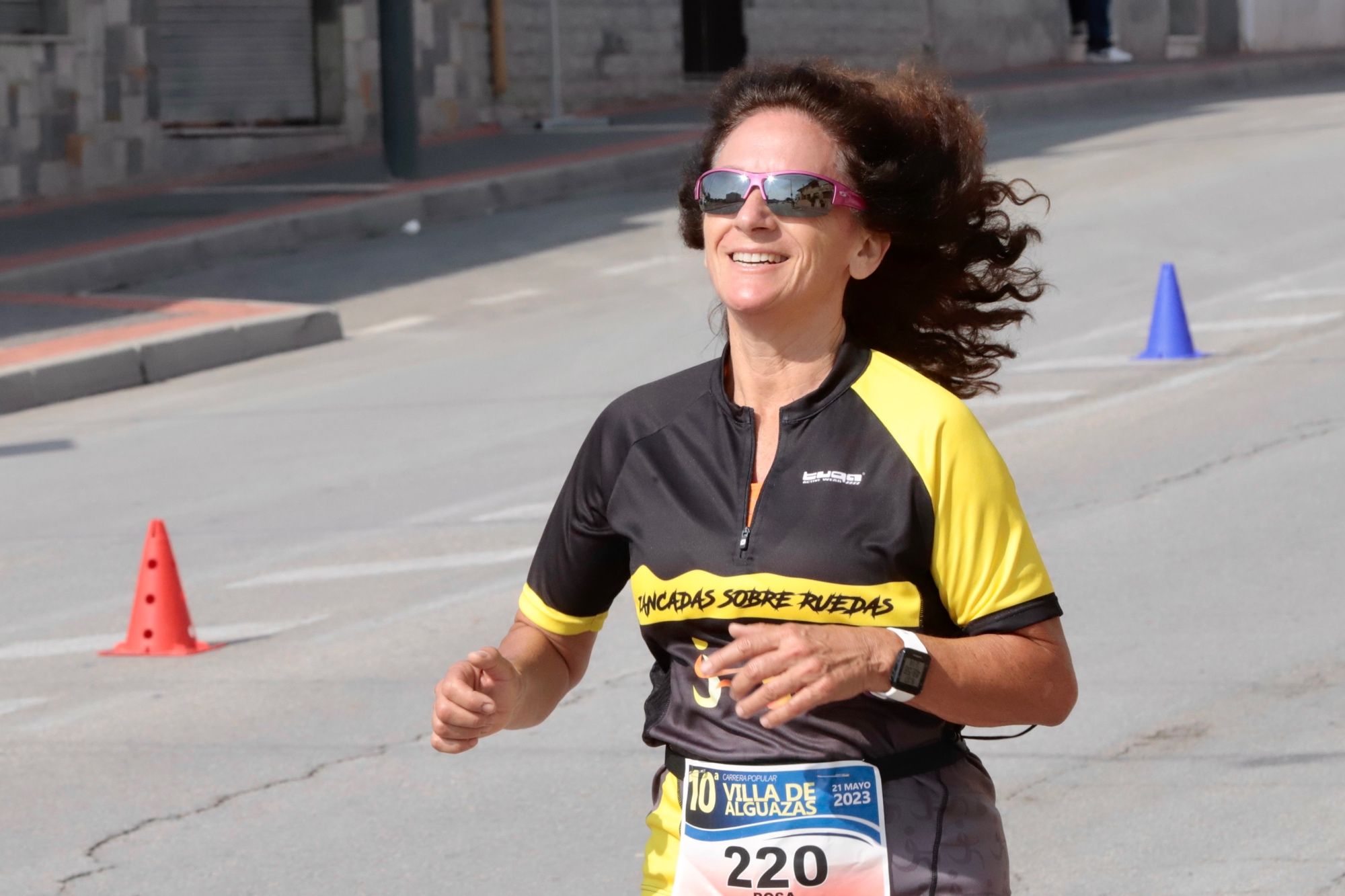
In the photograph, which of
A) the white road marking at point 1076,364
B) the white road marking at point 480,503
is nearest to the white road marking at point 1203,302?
the white road marking at point 1076,364

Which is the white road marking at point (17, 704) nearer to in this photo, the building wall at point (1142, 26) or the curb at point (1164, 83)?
the curb at point (1164, 83)

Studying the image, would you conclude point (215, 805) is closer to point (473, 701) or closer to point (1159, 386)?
point (473, 701)

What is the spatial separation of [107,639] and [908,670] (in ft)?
17.3

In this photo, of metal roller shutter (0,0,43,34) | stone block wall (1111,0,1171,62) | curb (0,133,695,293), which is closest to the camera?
curb (0,133,695,293)

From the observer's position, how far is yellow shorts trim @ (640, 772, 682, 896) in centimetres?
285

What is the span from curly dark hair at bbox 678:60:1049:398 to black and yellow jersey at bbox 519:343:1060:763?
0.19 m

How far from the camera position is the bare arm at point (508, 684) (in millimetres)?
2791

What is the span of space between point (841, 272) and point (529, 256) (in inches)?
554

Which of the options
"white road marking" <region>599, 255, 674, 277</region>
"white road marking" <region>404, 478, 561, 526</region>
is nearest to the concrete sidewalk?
"white road marking" <region>599, 255, 674, 277</region>

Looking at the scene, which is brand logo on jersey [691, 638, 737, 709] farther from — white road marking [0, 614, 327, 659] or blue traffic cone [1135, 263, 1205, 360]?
blue traffic cone [1135, 263, 1205, 360]

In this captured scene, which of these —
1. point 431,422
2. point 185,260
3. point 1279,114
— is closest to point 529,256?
point 185,260

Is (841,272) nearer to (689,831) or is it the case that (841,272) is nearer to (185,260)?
(689,831)

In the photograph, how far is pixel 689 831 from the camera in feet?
9.22

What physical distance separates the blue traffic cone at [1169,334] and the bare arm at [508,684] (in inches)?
350
